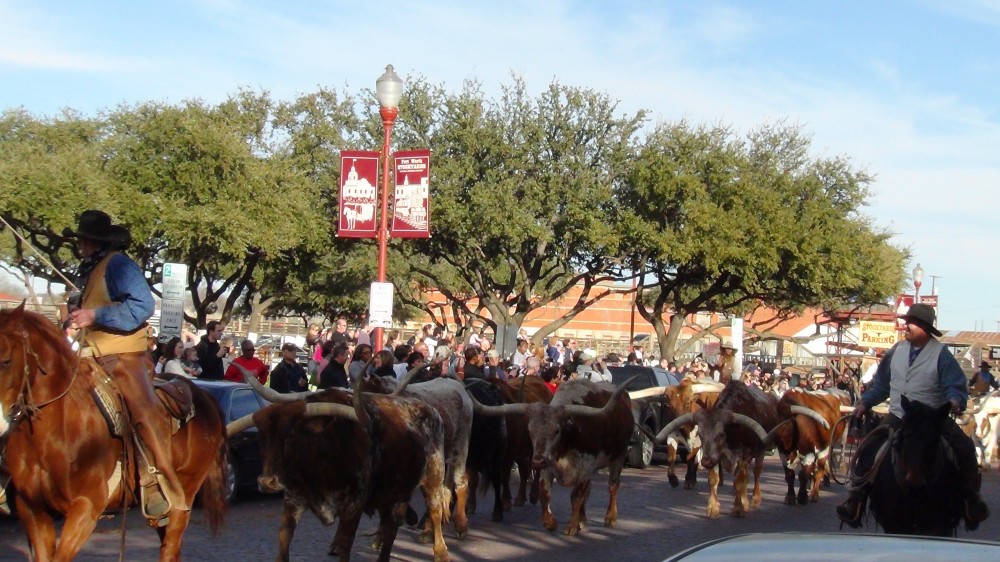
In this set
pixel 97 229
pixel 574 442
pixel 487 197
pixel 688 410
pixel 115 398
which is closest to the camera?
pixel 115 398

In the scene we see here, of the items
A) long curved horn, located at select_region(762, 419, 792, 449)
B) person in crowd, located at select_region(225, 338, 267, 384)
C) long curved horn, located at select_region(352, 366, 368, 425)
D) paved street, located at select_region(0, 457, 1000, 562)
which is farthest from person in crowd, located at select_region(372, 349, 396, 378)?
long curved horn, located at select_region(352, 366, 368, 425)

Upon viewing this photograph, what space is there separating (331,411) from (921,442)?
4244mm

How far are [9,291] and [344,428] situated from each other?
2458 inches

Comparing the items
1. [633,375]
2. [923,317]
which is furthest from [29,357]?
[633,375]

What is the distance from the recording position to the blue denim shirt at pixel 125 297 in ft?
25.5

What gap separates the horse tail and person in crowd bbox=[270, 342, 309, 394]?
22.8ft

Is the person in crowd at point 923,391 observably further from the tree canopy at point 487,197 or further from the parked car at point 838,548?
the tree canopy at point 487,197

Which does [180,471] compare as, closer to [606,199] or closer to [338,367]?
[338,367]

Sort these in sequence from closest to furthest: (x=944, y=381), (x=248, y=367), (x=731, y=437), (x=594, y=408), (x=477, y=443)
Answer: (x=944, y=381) → (x=477, y=443) → (x=594, y=408) → (x=731, y=437) → (x=248, y=367)

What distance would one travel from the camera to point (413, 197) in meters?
21.3

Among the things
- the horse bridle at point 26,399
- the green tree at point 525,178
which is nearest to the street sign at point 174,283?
the horse bridle at point 26,399

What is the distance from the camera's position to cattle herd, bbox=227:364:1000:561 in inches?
348

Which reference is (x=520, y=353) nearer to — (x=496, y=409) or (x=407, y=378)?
(x=496, y=409)

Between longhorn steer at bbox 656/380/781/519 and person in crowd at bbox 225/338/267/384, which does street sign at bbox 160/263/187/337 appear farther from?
longhorn steer at bbox 656/380/781/519
